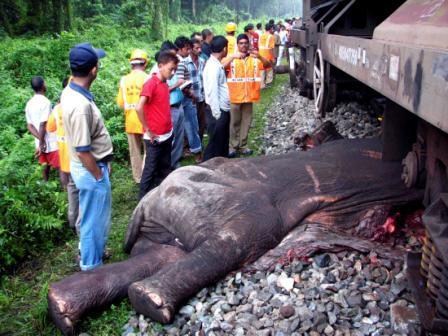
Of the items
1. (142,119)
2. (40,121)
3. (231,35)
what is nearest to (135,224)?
(142,119)

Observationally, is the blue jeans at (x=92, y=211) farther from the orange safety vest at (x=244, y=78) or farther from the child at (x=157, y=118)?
the orange safety vest at (x=244, y=78)

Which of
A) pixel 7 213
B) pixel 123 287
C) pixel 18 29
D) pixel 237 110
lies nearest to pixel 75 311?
pixel 123 287

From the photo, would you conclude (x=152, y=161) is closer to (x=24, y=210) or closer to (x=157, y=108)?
(x=157, y=108)

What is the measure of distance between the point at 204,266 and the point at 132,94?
11.0 feet

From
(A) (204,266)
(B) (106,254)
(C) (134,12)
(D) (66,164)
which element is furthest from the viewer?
(C) (134,12)

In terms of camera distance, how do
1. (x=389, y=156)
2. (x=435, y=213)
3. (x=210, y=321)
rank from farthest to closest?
(x=389, y=156), (x=210, y=321), (x=435, y=213)

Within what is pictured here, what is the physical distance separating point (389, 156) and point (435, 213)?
7.02ft

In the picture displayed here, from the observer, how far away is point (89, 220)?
4.07 meters

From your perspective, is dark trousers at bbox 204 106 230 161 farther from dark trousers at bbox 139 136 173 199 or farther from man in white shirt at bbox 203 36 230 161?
dark trousers at bbox 139 136 173 199

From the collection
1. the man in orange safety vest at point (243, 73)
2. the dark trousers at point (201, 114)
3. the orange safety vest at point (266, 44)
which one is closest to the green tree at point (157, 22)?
the orange safety vest at point (266, 44)

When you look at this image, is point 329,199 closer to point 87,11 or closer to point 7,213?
point 7,213

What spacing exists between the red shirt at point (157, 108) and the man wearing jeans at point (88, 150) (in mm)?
1536

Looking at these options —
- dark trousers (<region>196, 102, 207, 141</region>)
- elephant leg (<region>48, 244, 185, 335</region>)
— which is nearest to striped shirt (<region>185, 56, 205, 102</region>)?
dark trousers (<region>196, 102, 207, 141</region>)

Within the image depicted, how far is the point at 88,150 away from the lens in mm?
3748
